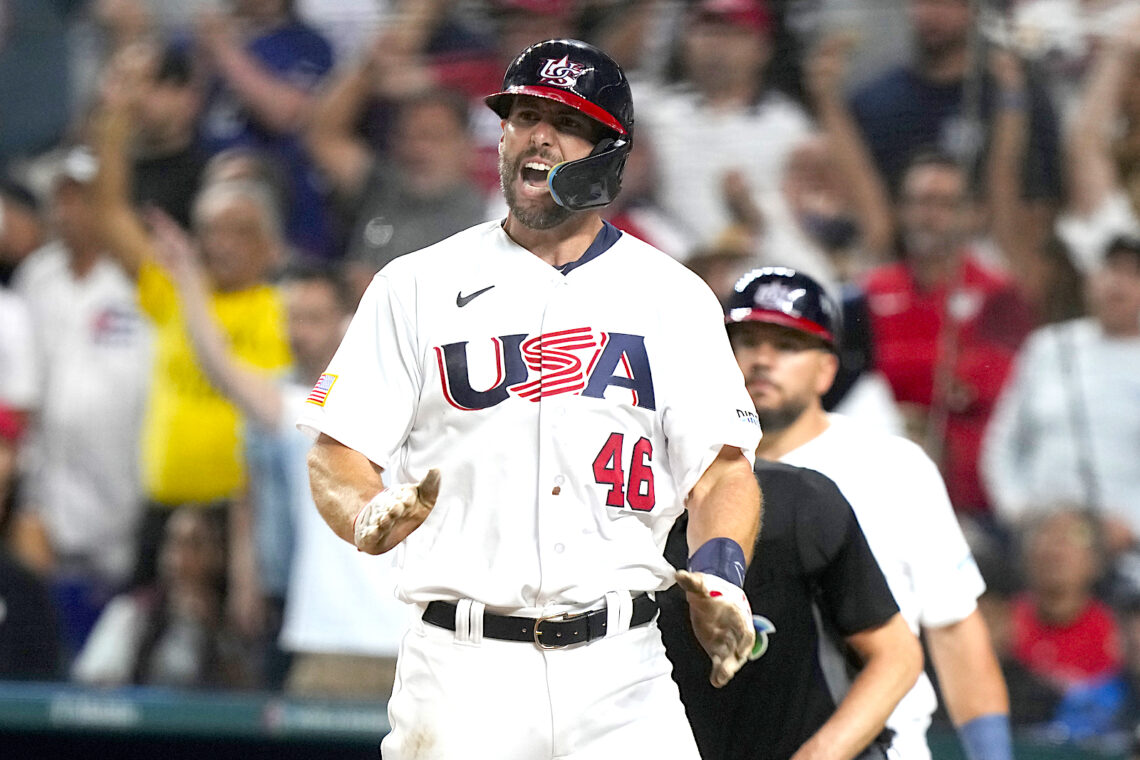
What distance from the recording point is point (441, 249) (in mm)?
2568

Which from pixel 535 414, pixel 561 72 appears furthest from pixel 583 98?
pixel 535 414

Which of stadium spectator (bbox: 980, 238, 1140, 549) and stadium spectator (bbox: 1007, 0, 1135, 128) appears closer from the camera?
stadium spectator (bbox: 980, 238, 1140, 549)

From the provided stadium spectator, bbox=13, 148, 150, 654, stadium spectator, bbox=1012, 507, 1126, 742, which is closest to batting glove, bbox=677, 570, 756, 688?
stadium spectator, bbox=1012, 507, 1126, 742

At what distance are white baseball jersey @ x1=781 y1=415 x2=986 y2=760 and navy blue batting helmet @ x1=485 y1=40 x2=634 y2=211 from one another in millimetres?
878

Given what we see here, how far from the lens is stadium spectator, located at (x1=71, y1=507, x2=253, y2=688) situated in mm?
5430

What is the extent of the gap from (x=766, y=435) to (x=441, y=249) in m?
0.96

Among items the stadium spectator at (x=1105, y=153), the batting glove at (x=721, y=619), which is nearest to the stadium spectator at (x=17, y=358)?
the stadium spectator at (x=1105, y=153)

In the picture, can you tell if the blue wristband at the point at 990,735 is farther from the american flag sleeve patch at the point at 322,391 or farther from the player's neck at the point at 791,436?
the american flag sleeve patch at the point at 322,391

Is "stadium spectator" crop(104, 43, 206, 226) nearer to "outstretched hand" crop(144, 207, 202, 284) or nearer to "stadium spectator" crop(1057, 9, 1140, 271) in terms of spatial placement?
"outstretched hand" crop(144, 207, 202, 284)

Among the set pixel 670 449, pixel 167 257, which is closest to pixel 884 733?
pixel 670 449

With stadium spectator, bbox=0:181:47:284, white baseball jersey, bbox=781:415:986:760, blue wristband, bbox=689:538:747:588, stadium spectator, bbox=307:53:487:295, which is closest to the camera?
blue wristband, bbox=689:538:747:588

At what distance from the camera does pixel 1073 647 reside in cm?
468

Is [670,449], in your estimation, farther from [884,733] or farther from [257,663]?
[257,663]

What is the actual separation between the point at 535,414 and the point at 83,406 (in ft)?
13.0
